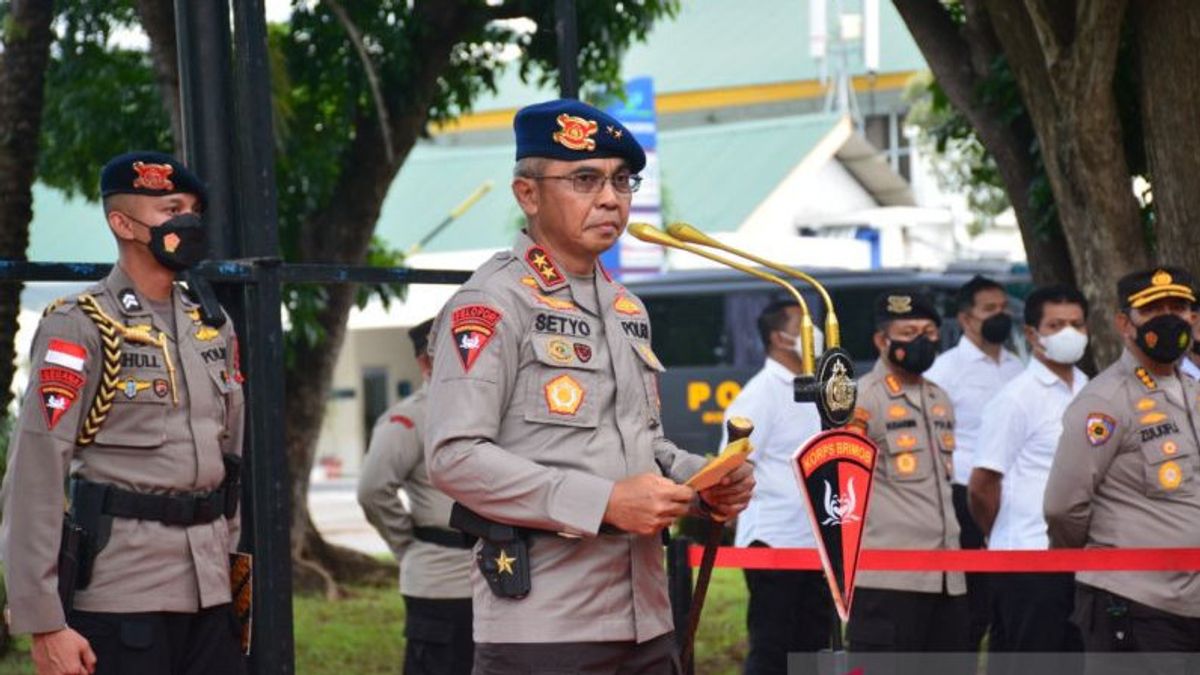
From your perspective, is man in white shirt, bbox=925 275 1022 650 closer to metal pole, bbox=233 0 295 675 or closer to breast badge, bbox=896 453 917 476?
breast badge, bbox=896 453 917 476

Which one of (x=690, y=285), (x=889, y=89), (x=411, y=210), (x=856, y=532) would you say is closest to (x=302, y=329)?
(x=856, y=532)

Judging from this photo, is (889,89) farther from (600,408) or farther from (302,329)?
(600,408)

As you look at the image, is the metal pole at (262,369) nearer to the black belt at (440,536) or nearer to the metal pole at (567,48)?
the metal pole at (567,48)

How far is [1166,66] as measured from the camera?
8.02m

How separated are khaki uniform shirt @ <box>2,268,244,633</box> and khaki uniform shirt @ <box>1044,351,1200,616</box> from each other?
2775 millimetres

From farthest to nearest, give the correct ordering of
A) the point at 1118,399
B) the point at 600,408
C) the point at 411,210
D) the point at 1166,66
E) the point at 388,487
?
the point at 411,210 < the point at 1166,66 < the point at 388,487 < the point at 1118,399 < the point at 600,408

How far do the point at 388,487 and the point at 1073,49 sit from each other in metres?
3.44

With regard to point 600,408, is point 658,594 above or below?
below

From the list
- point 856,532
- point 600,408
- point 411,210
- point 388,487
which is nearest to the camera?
point 600,408

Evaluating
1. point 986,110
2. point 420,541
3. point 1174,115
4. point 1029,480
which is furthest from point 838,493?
point 986,110

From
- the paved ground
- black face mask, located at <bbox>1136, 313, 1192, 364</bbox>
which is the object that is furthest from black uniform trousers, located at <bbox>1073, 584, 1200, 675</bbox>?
the paved ground

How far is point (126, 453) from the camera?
4.76 m

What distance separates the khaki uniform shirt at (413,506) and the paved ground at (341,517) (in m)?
9.43

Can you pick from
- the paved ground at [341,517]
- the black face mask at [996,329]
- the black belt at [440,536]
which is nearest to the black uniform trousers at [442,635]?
the black belt at [440,536]
